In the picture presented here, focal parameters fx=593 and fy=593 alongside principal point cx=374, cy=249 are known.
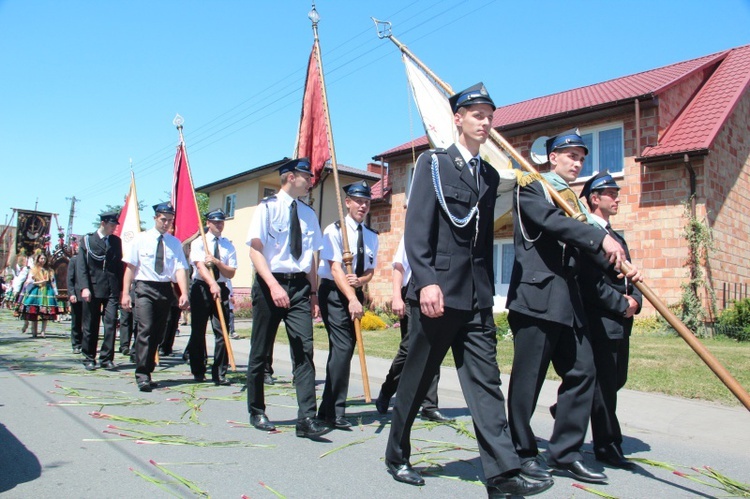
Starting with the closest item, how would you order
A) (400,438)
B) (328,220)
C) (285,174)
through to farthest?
(400,438) → (285,174) → (328,220)

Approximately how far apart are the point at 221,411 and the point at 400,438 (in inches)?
107

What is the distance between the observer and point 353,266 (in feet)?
19.7

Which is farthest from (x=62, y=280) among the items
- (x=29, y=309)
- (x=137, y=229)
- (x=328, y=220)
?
(x=328, y=220)

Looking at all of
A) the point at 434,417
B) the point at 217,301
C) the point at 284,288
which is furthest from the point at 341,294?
the point at 217,301

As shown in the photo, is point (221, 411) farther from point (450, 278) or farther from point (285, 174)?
point (450, 278)

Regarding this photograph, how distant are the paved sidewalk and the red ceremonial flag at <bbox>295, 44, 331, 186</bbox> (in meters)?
2.80

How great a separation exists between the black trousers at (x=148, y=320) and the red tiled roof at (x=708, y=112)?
1283 cm

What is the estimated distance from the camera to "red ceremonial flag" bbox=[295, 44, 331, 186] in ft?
22.9

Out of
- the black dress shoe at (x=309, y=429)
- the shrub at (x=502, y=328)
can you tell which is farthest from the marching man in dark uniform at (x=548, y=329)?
the shrub at (x=502, y=328)

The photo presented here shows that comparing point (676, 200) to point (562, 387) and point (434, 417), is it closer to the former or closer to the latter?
point (434, 417)

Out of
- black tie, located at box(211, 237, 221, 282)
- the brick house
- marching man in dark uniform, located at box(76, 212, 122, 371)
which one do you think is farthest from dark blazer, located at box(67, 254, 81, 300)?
the brick house

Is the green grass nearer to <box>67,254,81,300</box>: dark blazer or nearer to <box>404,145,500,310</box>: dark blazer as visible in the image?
<box>404,145,500,310</box>: dark blazer

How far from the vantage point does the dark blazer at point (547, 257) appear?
364 centimetres

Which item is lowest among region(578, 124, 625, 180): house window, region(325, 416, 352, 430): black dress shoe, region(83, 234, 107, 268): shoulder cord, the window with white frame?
region(325, 416, 352, 430): black dress shoe
